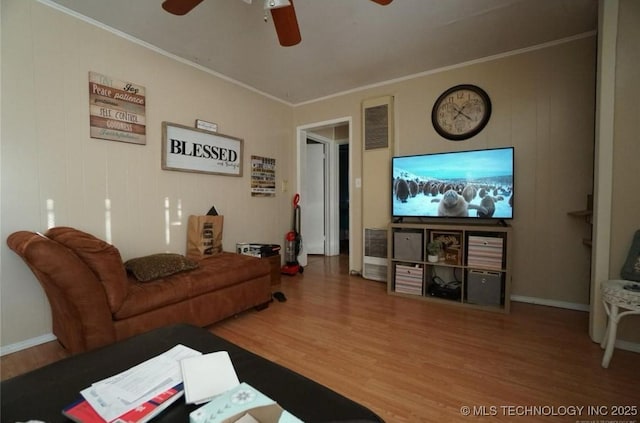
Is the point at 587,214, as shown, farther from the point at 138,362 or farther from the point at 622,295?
the point at 138,362

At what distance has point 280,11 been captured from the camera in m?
1.63

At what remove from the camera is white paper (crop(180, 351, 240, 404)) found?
0.77 metres

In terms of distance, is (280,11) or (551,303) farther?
(551,303)

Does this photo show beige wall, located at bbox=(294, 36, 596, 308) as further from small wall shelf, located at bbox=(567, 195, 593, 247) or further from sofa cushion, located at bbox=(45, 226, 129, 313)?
sofa cushion, located at bbox=(45, 226, 129, 313)

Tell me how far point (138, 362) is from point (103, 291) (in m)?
0.93

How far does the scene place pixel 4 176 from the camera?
6.00 feet

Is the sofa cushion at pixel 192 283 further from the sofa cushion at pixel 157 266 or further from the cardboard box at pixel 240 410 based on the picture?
the cardboard box at pixel 240 410

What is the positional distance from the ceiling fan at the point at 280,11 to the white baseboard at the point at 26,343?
2.46m

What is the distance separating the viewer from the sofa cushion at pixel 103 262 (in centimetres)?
160

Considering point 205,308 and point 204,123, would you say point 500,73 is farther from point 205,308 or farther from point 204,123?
point 205,308

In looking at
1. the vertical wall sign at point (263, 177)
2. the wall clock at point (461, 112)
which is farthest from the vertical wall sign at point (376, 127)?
the vertical wall sign at point (263, 177)

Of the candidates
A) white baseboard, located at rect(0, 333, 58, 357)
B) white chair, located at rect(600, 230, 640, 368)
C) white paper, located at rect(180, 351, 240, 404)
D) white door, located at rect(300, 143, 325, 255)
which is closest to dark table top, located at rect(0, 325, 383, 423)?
white paper, located at rect(180, 351, 240, 404)

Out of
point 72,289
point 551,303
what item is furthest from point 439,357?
point 72,289

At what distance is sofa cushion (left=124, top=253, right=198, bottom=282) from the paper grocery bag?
530 mm
